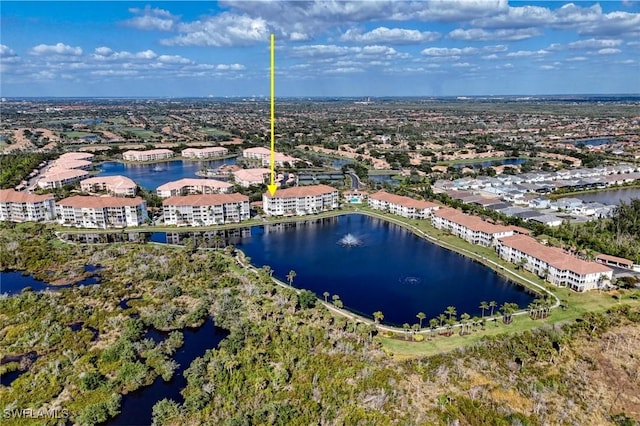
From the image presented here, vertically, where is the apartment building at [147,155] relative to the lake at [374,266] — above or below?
above

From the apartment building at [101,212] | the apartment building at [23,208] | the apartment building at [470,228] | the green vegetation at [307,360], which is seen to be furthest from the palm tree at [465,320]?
the apartment building at [23,208]

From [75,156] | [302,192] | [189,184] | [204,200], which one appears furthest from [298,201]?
[75,156]

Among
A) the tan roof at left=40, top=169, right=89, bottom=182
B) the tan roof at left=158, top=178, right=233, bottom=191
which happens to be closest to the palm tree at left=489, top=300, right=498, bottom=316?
the tan roof at left=158, top=178, right=233, bottom=191

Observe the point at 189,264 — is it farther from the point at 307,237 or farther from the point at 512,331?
the point at 512,331

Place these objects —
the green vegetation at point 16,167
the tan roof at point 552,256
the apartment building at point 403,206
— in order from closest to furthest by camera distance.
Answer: the tan roof at point 552,256
the apartment building at point 403,206
the green vegetation at point 16,167

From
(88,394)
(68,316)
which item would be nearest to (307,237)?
(68,316)

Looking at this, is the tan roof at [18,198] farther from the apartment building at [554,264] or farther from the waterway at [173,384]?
the apartment building at [554,264]

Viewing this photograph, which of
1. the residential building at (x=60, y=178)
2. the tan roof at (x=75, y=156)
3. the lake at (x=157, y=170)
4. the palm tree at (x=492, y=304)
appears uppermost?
the tan roof at (x=75, y=156)
